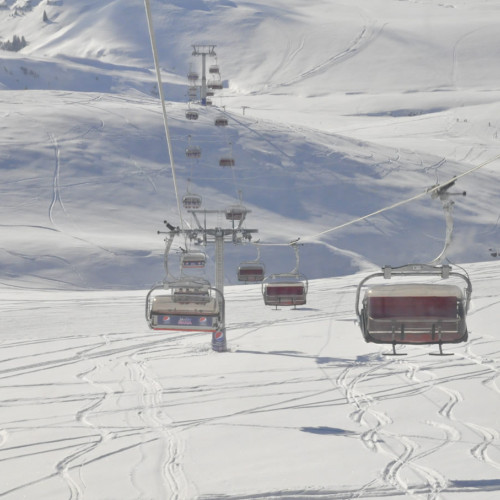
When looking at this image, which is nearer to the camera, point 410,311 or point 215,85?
point 410,311

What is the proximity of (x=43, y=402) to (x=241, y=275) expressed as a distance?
7423 mm

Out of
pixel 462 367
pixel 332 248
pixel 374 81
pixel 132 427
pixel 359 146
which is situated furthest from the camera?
pixel 374 81

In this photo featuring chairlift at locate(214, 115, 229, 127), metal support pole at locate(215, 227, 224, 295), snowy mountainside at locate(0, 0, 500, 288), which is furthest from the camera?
chairlift at locate(214, 115, 229, 127)

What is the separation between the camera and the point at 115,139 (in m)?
60.2

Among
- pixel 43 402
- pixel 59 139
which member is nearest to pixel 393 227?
pixel 59 139

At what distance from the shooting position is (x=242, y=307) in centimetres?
3572

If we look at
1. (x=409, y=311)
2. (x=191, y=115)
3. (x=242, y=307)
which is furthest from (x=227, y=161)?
(x=409, y=311)

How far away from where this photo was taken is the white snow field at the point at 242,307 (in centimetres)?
1296

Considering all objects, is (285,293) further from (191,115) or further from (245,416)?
(191,115)

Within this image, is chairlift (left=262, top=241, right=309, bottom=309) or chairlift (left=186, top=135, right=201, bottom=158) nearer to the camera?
chairlift (left=262, top=241, right=309, bottom=309)

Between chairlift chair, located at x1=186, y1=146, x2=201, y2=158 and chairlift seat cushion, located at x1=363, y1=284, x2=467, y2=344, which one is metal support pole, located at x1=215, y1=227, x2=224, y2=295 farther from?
chairlift chair, located at x1=186, y1=146, x2=201, y2=158

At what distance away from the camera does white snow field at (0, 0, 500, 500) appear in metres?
13.0

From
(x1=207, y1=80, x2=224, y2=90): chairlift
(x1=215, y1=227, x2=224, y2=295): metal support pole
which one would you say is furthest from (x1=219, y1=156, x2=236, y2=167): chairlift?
(x1=215, y1=227, x2=224, y2=295): metal support pole

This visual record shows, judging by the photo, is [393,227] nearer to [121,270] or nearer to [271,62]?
[121,270]
